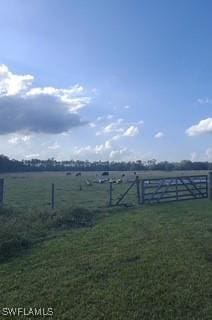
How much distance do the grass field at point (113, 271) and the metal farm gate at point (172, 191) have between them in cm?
803

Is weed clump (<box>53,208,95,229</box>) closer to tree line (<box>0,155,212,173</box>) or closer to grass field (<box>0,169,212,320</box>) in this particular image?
grass field (<box>0,169,212,320</box>)

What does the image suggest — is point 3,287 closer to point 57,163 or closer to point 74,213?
point 74,213

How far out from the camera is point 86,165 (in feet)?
516

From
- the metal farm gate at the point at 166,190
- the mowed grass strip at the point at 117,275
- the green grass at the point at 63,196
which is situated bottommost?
the mowed grass strip at the point at 117,275

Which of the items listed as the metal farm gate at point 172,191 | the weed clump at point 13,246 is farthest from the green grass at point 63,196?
the weed clump at point 13,246

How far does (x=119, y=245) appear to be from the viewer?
32.6 feet

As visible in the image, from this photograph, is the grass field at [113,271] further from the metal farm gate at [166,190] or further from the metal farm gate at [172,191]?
the metal farm gate at [172,191]

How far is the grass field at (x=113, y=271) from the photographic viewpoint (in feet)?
19.3

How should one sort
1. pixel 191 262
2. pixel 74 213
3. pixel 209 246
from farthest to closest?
pixel 74 213, pixel 209 246, pixel 191 262

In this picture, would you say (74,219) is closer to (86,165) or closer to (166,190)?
(166,190)

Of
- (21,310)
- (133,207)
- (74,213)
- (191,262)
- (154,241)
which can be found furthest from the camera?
(133,207)

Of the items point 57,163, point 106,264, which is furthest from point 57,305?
point 57,163

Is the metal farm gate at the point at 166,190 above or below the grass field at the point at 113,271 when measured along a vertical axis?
above

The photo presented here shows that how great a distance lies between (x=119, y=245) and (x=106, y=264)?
6.01ft
